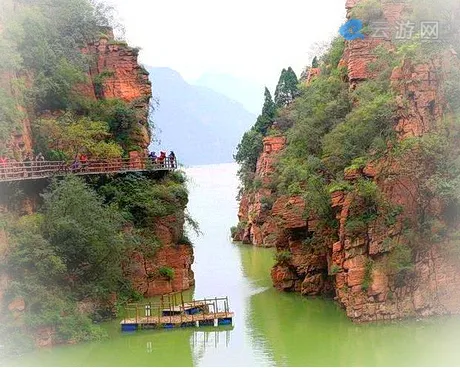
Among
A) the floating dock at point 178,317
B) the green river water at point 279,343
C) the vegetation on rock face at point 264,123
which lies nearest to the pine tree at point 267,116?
the vegetation on rock face at point 264,123

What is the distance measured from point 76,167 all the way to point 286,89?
34326mm

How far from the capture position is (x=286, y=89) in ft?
221

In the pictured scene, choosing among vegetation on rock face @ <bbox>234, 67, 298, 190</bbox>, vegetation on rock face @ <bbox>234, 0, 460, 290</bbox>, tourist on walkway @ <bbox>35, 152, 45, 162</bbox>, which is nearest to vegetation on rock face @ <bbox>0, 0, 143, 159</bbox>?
tourist on walkway @ <bbox>35, 152, 45, 162</bbox>

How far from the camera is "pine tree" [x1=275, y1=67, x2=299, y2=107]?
220ft

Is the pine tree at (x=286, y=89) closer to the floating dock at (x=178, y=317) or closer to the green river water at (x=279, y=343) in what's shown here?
the green river water at (x=279, y=343)

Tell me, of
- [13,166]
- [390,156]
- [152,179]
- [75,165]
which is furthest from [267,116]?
[13,166]

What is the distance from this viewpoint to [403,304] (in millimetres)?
30484

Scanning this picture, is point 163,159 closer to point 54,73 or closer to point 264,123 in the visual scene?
point 54,73

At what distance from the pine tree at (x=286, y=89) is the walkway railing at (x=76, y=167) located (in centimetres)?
2727

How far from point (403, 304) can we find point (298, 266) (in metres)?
7.71

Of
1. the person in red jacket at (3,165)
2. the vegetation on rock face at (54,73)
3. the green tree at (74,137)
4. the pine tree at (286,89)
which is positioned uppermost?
the pine tree at (286,89)

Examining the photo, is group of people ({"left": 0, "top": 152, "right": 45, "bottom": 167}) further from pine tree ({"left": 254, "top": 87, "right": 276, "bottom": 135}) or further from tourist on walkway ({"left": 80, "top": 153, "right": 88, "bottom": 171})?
pine tree ({"left": 254, "top": 87, "right": 276, "bottom": 135})

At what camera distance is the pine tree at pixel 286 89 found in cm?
6706

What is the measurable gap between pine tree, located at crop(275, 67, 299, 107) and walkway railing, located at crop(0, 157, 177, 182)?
27272 millimetres
